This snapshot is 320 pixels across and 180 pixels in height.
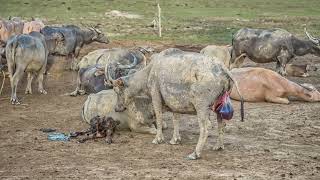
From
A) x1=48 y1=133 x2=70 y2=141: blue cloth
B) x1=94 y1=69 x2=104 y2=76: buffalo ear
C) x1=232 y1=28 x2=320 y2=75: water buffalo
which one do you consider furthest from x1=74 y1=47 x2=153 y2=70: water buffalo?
x1=48 y1=133 x2=70 y2=141: blue cloth

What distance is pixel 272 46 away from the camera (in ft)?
63.0

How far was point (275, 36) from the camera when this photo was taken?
19312mm

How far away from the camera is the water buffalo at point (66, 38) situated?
20625 mm

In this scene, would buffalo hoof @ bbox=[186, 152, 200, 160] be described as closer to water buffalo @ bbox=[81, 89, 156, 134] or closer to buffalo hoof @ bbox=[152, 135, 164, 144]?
buffalo hoof @ bbox=[152, 135, 164, 144]

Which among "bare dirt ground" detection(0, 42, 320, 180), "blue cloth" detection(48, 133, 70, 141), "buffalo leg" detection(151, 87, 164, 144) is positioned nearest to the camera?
"bare dirt ground" detection(0, 42, 320, 180)

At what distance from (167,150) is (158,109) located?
800 millimetres

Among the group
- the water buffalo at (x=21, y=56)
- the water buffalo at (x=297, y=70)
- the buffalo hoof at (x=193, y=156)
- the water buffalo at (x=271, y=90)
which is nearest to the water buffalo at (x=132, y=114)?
the buffalo hoof at (x=193, y=156)

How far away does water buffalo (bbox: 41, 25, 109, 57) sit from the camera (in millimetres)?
20625

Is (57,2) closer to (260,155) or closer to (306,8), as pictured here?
(306,8)

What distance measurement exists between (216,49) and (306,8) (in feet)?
85.4

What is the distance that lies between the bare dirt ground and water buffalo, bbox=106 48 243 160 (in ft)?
1.54

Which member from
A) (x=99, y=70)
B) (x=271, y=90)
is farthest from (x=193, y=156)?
(x=99, y=70)

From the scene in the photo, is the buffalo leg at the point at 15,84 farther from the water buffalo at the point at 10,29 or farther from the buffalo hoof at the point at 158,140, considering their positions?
the water buffalo at the point at 10,29

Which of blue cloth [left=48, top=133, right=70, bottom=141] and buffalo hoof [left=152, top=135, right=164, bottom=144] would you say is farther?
blue cloth [left=48, top=133, right=70, bottom=141]
